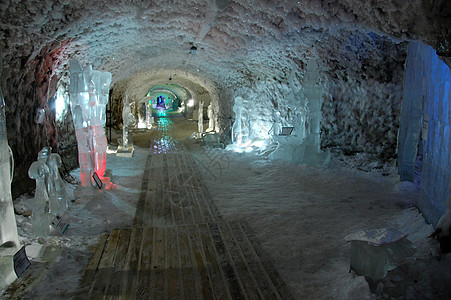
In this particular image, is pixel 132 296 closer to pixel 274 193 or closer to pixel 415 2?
pixel 274 193

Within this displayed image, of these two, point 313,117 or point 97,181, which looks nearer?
point 97,181

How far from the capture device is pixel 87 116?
6.41 meters

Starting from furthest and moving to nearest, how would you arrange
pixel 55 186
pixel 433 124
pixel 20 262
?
pixel 55 186 < pixel 433 124 < pixel 20 262

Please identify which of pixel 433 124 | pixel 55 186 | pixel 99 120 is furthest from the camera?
pixel 99 120

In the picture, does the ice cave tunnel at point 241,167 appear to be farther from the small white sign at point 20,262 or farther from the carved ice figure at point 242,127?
the carved ice figure at point 242,127

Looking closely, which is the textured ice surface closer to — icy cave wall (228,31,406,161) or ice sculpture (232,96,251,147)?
icy cave wall (228,31,406,161)

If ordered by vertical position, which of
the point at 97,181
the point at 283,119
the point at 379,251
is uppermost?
the point at 283,119

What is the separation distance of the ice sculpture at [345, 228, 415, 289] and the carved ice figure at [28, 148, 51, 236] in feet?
13.5

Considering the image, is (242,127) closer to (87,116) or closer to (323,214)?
(87,116)

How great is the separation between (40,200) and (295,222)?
13.0 ft

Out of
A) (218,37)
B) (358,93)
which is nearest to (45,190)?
(218,37)

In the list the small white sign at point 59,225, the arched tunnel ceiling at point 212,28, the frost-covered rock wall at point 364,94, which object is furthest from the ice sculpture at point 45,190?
the frost-covered rock wall at point 364,94

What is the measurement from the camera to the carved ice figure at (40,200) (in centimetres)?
443

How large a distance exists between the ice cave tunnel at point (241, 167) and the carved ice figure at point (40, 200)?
0.08 feet
